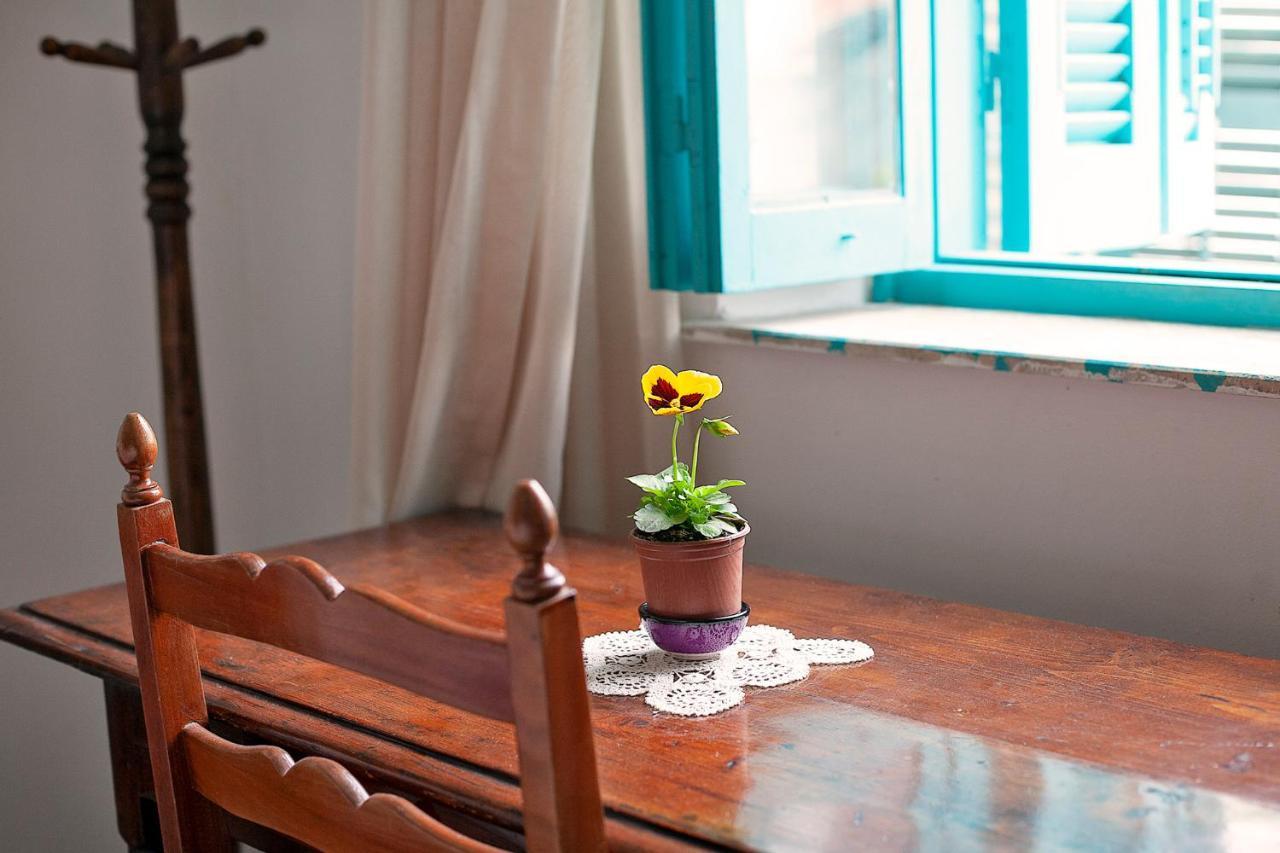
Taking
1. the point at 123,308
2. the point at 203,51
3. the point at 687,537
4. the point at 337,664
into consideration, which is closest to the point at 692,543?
the point at 687,537

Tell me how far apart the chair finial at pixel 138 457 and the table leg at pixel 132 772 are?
40 centimetres

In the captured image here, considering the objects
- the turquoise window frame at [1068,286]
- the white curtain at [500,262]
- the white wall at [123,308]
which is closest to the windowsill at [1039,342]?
the turquoise window frame at [1068,286]

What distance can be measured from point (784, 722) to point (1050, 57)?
1.20m

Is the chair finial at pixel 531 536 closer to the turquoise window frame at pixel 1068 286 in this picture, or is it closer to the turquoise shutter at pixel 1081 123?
the turquoise window frame at pixel 1068 286

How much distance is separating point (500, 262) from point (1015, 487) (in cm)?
72

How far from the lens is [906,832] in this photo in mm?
943

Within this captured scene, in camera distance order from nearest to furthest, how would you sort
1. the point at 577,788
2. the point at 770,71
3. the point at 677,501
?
the point at 577,788 → the point at 677,501 → the point at 770,71

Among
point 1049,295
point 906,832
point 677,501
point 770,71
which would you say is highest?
point 770,71

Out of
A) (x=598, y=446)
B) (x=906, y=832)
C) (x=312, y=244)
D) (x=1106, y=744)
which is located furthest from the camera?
(x=312, y=244)

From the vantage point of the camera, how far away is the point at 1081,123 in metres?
1.99

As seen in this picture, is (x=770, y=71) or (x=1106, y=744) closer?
(x=1106, y=744)

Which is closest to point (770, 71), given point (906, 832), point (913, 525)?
point (913, 525)

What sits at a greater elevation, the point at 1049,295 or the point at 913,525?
the point at 1049,295

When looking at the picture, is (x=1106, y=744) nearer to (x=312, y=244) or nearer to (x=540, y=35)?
(x=540, y=35)
